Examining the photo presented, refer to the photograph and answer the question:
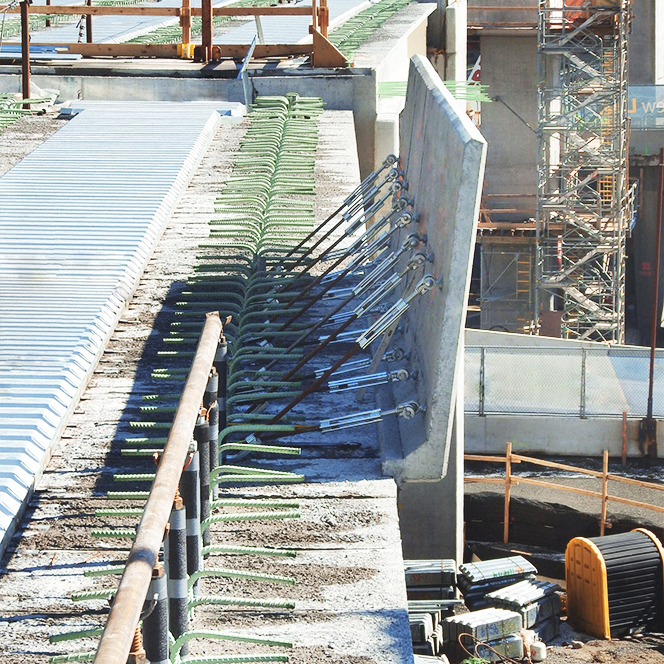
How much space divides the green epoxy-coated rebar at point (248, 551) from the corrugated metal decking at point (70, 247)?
3.92 ft

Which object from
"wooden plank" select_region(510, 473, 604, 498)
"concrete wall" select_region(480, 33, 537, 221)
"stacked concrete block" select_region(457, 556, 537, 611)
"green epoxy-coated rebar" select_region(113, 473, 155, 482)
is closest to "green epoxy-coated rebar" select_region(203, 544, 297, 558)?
"green epoxy-coated rebar" select_region(113, 473, 155, 482)

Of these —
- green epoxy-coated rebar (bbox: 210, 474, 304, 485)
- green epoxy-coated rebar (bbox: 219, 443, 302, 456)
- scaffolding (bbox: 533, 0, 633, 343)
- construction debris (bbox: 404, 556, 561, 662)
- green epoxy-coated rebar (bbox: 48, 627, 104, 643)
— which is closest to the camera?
green epoxy-coated rebar (bbox: 48, 627, 104, 643)

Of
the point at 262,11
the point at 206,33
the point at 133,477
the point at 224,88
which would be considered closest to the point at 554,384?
the point at 224,88

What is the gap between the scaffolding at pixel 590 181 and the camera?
34.2m

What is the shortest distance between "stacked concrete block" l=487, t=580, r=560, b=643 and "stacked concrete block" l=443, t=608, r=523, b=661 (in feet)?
1.34

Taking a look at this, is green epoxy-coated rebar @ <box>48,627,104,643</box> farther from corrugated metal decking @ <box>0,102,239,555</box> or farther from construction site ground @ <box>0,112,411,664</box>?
corrugated metal decking @ <box>0,102,239,555</box>

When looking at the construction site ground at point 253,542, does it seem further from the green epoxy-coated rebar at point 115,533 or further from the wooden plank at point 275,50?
the wooden plank at point 275,50

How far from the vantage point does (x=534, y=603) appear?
14648 mm

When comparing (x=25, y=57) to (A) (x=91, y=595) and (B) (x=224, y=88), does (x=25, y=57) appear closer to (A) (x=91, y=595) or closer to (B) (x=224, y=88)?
(B) (x=224, y=88)

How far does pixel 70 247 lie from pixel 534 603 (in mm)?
7216

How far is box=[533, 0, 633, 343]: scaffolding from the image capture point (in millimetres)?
34188

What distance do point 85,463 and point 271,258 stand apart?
452 cm

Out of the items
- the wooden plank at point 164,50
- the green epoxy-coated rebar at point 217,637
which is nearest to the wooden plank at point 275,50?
the wooden plank at point 164,50

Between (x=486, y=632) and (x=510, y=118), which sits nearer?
(x=486, y=632)
